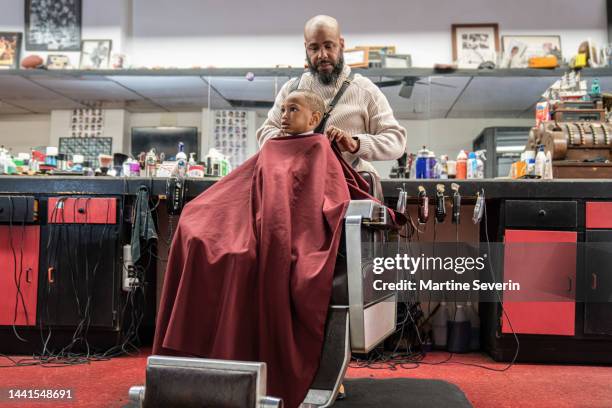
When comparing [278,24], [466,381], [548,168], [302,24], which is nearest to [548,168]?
[548,168]

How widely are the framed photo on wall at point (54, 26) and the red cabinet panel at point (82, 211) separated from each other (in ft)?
9.16

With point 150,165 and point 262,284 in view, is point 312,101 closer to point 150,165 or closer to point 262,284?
point 262,284

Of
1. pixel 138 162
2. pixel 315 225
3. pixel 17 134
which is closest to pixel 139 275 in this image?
pixel 138 162

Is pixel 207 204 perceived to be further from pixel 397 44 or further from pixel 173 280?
pixel 397 44

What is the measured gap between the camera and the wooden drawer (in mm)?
2998

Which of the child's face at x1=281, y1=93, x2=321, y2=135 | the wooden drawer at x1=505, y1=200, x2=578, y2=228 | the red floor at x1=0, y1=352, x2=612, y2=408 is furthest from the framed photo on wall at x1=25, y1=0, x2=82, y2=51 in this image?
the wooden drawer at x1=505, y1=200, x2=578, y2=228

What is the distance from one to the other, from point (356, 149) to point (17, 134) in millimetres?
6012

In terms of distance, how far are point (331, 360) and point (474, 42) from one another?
4.54 m

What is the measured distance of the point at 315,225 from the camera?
4.75ft

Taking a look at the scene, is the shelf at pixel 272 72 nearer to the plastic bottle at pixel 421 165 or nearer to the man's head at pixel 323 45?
the plastic bottle at pixel 421 165

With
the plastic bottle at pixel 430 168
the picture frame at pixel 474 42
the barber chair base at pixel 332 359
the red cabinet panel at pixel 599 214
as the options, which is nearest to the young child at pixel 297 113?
the barber chair base at pixel 332 359

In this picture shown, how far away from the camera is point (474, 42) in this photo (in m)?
5.11

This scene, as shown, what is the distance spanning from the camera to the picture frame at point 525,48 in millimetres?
4957

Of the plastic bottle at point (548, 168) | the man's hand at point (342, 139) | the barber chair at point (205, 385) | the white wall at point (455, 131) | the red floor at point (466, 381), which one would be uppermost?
the white wall at point (455, 131)
